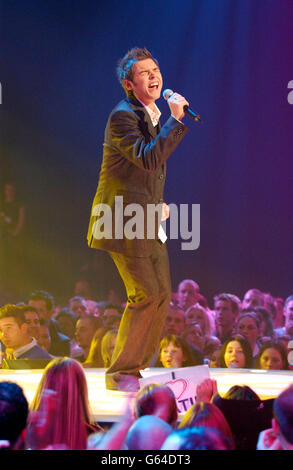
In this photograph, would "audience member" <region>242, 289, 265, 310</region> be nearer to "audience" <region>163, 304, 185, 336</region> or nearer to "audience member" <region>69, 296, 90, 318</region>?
"audience" <region>163, 304, 185, 336</region>

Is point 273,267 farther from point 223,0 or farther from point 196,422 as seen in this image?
point 196,422

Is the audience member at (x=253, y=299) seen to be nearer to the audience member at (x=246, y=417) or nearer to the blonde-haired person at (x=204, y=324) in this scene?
the blonde-haired person at (x=204, y=324)

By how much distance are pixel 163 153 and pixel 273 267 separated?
375 cm

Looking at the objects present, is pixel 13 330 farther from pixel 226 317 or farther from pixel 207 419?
pixel 207 419

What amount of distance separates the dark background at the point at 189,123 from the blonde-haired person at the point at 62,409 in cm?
408

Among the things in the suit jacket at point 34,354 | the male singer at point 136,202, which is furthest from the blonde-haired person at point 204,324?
the male singer at point 136,202

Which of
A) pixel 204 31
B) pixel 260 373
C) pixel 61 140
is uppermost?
pixel 204 31

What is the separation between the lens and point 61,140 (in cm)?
586

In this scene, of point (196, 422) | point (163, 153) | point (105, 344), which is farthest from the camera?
point (105, 344)

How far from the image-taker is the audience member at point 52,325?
13.7 ft

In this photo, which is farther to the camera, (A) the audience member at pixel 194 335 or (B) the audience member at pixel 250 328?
(B) the audience member at pixel 250 328

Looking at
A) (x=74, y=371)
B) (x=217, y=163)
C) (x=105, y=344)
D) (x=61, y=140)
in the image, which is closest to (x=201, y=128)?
(x=217, y=163)

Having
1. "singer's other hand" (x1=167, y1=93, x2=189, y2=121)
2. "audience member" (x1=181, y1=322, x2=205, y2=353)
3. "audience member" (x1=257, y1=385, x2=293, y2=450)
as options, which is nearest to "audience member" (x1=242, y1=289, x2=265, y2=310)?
"audience member" (x1=181, y1=322, x2=205, y2=353)

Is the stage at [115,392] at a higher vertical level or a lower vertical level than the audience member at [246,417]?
lower
